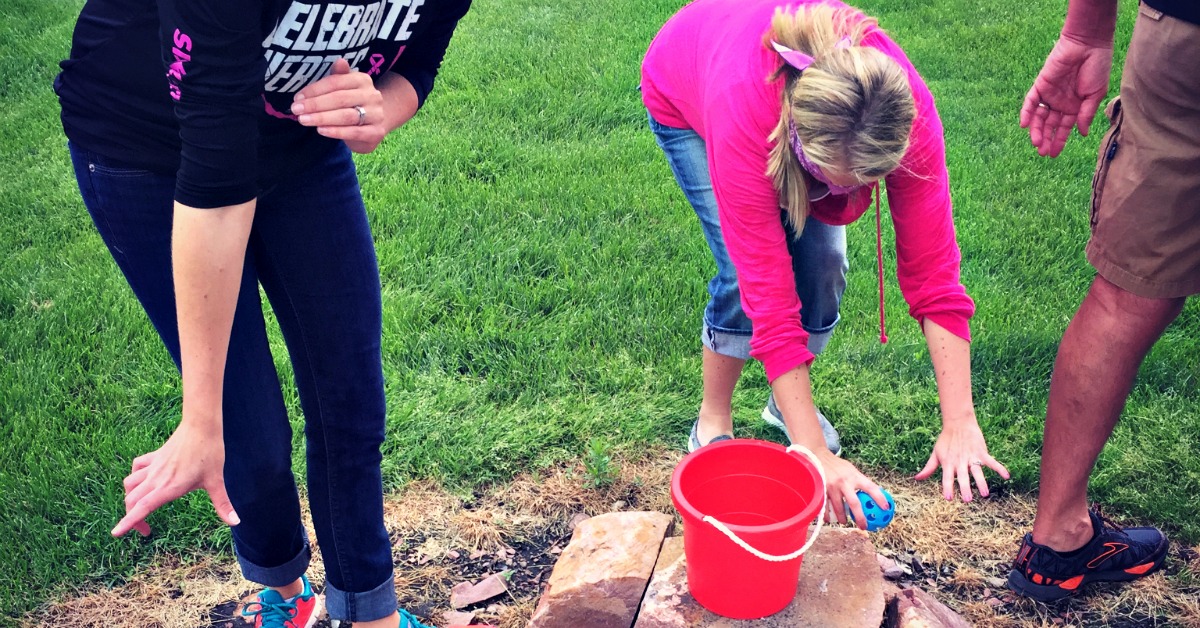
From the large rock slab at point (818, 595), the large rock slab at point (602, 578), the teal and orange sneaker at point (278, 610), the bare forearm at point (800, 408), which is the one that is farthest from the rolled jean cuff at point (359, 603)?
the bare forearm at point (800, 408)

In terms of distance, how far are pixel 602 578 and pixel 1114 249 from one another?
4.46 feet

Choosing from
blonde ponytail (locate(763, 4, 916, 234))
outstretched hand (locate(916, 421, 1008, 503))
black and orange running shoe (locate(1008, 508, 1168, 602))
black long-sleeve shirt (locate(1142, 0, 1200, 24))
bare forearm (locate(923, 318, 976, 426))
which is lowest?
black and orange running shoe (locate(1008, 508, 1168, 602))

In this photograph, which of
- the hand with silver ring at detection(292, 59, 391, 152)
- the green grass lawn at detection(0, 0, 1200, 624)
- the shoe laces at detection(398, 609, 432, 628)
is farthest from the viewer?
the green grass lawn at detection(0, 0, 1200, 624)

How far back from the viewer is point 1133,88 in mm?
2082

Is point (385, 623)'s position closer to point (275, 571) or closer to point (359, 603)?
point (359, 603)

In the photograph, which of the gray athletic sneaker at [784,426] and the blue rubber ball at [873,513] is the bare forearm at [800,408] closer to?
the blue rubber ball at [873,513]

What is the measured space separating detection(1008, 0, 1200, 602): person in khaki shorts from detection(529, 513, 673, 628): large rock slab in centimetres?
94

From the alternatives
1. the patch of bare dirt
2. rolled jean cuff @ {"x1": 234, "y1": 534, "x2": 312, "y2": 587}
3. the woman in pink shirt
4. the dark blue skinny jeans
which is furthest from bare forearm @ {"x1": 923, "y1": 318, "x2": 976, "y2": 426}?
rolled jean cuff @ {"x1": 234, "y1": 534, "x2": 312, "y2": 587}

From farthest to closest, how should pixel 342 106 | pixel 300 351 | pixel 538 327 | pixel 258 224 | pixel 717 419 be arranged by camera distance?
1. pixel 538 327
2. pixel 717 419
3. pixel 300 351
4. pixel 258 224
5. pixel 342 106

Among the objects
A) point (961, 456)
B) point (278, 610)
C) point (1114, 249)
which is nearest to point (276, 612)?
point (278, 610)

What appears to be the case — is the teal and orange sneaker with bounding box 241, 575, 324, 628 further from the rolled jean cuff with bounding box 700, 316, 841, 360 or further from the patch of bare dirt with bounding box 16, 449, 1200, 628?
the rolled jean cuff with bounding box 700, 316, 841, 360

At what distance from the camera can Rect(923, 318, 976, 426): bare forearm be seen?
2047mm

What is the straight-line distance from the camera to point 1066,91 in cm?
242

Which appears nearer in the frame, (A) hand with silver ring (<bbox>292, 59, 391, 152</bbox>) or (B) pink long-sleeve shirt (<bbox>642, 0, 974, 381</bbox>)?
(A) hand with silver ring (<bbox>292, 59, 391, 152</bbox>)
